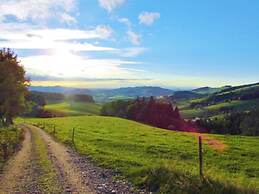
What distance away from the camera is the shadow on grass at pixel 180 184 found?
45.7 ft

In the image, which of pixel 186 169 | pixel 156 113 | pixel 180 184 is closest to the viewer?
pixel 180 184

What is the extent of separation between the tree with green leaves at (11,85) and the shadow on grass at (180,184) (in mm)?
40547

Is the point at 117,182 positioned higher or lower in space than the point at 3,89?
lower

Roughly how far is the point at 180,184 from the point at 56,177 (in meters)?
7.15

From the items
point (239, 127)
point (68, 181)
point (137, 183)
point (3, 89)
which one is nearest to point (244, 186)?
point (137, 183)

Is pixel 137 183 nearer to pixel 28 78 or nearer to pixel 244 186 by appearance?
pixel 244 186

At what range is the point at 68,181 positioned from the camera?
18672 mm

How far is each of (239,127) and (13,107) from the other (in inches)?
3162

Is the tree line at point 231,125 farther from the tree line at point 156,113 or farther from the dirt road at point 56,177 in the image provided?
the dirt road at point 56,177

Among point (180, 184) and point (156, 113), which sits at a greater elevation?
point (180, 184)

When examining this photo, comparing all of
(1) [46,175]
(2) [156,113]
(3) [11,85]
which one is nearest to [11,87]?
(3) [11,85]

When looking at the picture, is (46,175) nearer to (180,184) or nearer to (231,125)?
(180,184)

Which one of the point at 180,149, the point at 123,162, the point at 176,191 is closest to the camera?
the point at 176,191

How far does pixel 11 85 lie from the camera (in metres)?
56.3
